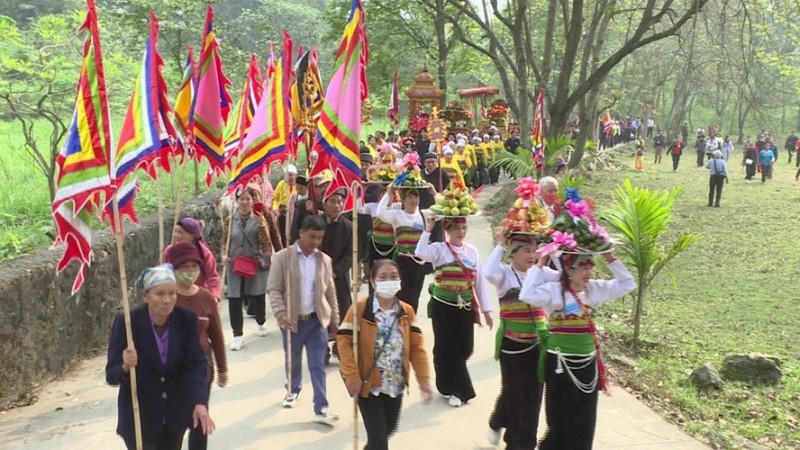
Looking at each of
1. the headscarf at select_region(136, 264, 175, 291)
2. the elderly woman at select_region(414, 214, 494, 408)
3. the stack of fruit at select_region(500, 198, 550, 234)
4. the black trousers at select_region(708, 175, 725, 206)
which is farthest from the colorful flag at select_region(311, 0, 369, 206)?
the black trousers at select_region(708, 175, 725, 206)

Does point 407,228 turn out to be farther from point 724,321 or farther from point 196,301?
point 724,321

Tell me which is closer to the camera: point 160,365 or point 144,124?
point 160,365

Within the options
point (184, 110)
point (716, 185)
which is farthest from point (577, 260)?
point (716, 185)

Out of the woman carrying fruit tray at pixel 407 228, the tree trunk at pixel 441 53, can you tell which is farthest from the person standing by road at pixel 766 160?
the woman carrying fruit tray at pixel 407 228

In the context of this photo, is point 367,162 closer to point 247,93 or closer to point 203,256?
point 247,93

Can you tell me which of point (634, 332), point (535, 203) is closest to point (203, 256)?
point (535, 203)

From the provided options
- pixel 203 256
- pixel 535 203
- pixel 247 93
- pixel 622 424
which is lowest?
pixel 622 424

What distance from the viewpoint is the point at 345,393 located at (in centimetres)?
683

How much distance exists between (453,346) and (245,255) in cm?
287

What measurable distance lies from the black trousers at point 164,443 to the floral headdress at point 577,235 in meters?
2.56

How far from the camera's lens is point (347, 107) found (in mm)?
5383

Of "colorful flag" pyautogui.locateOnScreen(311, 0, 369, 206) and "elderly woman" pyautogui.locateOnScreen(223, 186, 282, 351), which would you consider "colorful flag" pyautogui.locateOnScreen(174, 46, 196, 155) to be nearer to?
"elderly woman" pyautogui.locateOnScreen(223, 186, 282, 351)

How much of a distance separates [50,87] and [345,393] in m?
6.45

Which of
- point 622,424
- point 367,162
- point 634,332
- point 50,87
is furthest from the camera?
point 367,162
